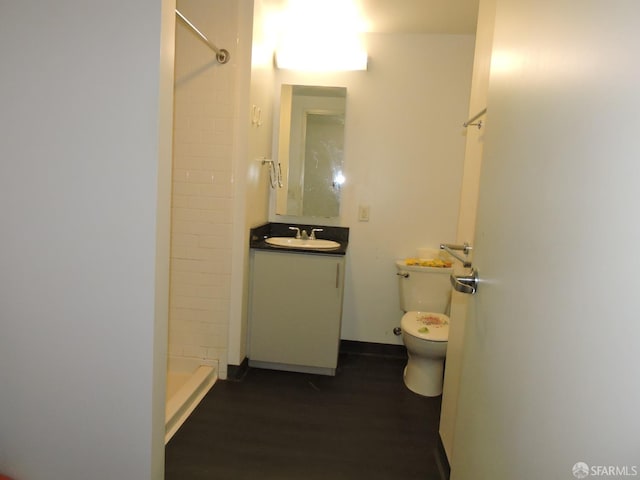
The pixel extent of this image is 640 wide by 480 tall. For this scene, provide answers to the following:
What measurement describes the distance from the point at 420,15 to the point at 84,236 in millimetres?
2347

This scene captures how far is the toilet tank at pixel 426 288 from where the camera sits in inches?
101

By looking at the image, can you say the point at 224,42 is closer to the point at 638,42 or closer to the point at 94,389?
the point at 94,389

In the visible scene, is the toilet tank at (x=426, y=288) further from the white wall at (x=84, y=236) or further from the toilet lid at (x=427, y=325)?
the white wall at (x=84, y=236)

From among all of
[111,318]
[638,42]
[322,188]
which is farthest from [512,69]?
[322,188]

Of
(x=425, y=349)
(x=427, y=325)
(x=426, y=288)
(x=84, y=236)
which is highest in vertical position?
(x=84, y=236)

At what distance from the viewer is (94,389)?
1.18 m

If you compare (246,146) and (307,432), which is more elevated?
(246,146)

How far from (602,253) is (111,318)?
124 centimetres

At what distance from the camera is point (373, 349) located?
2914mm

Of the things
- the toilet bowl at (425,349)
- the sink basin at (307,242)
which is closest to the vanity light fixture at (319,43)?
the sink basin at (307,242)

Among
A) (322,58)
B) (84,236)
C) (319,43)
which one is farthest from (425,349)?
(319,43)

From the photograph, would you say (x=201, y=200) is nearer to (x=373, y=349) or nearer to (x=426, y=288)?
(x=426, y=288)

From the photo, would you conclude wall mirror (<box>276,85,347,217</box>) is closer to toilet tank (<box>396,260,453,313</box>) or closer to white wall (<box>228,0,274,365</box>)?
white wall (<box>228,0,274,365</box>)

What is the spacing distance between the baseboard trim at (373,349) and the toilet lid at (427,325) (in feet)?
1.79
